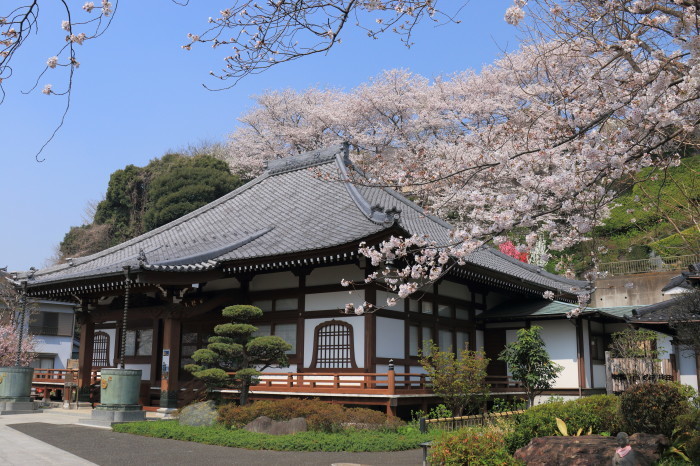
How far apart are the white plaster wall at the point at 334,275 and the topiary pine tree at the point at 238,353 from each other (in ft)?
8.73

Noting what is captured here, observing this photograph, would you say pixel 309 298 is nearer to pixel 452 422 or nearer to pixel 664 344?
pixel 452 422

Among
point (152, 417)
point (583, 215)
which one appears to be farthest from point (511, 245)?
point (583, 215)

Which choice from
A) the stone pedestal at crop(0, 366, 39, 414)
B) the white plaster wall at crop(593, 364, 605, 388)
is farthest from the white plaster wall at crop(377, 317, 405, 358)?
the stone pedestal at crop(0, 366, 39, 414)

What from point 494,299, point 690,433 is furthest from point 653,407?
point 494,299

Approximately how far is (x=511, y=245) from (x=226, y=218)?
49.3 ft

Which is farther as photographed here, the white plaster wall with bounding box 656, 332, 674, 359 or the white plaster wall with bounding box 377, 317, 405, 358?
the white plaster wall with bounding box 656, 332, 674, 359

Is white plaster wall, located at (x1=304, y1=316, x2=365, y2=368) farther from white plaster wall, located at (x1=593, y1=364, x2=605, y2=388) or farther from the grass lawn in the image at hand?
white plaster wall, located at (x1=593, y1=364, x2=605, y2=388)

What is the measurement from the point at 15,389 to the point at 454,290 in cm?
1314

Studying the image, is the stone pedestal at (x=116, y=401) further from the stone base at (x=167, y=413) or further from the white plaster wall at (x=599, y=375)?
the white plaster wall at (x=599, y=375)

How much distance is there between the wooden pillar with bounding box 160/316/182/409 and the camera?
16.2 m

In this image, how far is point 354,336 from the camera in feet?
51.4

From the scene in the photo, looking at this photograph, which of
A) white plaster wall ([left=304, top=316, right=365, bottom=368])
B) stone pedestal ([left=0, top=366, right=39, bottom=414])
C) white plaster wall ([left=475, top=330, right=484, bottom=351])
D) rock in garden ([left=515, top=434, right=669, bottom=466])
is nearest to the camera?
rock in garden ([left=515, top=434, right=669, bottom=466])

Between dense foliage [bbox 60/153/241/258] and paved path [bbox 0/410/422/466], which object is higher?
dense foliage [bbox 60/153/241/258]

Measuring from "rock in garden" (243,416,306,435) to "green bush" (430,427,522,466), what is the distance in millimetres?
4430
